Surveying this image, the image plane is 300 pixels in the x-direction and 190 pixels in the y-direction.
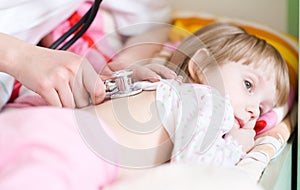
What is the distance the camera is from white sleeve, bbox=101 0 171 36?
4.66 ft

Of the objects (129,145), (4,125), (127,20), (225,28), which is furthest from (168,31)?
(4,125)

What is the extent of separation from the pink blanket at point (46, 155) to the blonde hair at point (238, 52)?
1.13 ft

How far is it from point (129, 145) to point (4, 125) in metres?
0.20

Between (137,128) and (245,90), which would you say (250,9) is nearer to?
(245,90)

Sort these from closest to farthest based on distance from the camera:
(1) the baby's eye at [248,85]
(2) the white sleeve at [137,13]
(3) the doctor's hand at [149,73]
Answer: (3) the doctor's hand at [149,73]
(1) the baby's eye at [248,85]
(2) the white sleeve at [137,13]

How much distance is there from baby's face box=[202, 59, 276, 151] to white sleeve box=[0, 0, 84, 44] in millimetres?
395

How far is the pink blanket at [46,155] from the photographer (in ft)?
2.29

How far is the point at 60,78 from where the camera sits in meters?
0.86

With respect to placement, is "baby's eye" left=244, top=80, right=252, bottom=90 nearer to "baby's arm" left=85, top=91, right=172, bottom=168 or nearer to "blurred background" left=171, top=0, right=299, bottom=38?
"baby's arm" left=85, top=91, right=172, bottom=168

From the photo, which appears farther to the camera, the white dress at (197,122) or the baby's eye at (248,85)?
the baby's eye at (248,85)

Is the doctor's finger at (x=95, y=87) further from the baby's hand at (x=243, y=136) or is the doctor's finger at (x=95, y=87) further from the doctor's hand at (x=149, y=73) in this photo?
the baby's hand at (x=243, y=136)

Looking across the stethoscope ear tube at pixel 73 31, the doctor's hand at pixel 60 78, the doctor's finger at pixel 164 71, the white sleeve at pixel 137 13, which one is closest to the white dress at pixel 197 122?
the doctor's finger at pixel 164 71

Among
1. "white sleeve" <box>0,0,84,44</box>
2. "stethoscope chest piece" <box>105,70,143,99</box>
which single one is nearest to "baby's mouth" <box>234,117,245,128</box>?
"stethoscope chest piece" <box>105,70,143,99</box>

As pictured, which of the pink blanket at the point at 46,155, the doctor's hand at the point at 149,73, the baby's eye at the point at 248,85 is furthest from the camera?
the baby's eye at the point at 248,85
